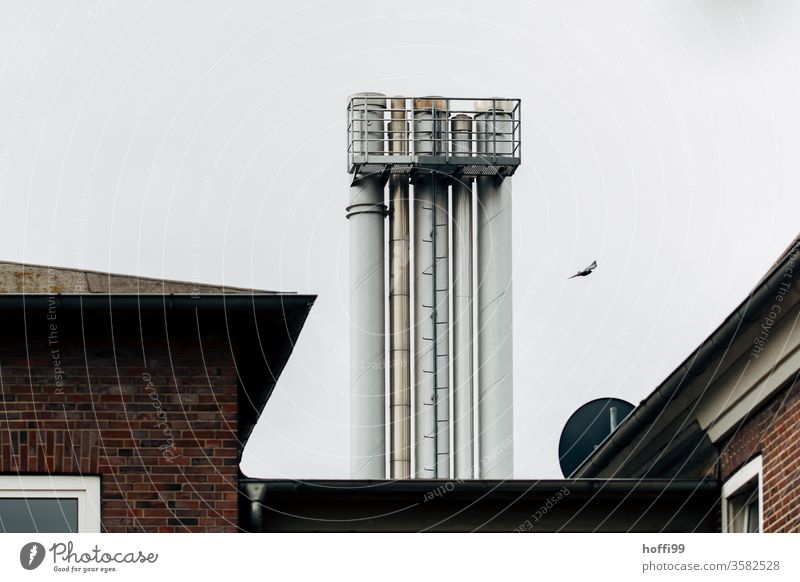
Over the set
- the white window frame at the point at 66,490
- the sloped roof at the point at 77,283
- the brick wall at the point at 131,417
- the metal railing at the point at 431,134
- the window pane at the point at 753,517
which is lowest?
the window pane at the point at 753,517

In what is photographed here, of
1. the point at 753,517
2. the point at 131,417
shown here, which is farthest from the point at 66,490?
the point at 753,517

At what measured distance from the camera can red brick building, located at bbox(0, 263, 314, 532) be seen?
12906 mm

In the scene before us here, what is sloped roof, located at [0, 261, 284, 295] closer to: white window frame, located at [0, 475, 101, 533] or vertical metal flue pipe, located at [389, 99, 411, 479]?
white window frame, located at [0, 475, 101, 533]

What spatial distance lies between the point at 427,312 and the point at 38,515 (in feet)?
58.1

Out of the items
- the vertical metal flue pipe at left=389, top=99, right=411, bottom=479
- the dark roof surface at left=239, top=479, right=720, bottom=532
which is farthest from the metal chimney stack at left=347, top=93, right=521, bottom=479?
the dark roof surface at left=239, top=479, right=720, bottom=532

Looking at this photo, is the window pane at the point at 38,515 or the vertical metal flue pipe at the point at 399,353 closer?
the window pane at the point at 38,515

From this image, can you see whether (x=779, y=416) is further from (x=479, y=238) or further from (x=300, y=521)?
(x=479, y=238)

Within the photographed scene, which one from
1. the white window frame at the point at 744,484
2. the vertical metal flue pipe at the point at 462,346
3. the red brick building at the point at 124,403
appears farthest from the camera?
the vertical metal flue pipe at the point at 462,346

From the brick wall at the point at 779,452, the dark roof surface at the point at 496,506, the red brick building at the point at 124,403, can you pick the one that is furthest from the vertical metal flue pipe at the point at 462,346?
the red brick building at the point at 124,403

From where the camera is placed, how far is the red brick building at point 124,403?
508 inches

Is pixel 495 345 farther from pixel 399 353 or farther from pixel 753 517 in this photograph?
pixel 753 517

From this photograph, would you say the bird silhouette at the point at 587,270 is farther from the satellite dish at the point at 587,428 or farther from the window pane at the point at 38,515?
the window pane at the point at 38,515

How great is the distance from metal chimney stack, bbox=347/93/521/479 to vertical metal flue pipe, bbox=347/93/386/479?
16mm

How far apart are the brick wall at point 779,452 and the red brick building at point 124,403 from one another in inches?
125
